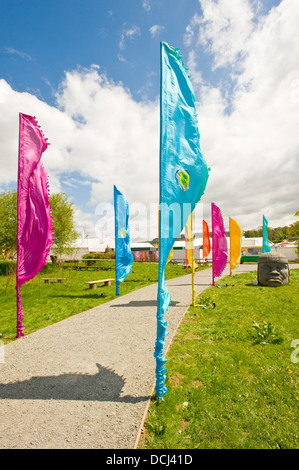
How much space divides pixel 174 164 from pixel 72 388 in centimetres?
398

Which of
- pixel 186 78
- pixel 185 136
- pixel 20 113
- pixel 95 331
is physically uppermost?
pixel 20 113

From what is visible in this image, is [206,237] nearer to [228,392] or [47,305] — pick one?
[47,305]

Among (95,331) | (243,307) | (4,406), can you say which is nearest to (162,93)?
(4,406)

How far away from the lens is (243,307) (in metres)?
8.20

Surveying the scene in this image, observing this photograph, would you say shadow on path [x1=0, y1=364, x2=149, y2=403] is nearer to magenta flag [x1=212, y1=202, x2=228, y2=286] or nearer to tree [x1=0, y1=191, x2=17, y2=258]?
magenta flag [x1=212, y1=202, x2=228, y2=286]

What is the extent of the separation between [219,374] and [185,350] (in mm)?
1052

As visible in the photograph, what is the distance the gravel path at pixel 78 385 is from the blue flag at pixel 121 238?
3170mm

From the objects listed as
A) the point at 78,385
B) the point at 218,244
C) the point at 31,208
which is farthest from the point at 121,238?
the point at 78,385

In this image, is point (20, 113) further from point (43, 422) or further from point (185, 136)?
point (43, 422)

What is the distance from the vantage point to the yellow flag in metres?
14.1

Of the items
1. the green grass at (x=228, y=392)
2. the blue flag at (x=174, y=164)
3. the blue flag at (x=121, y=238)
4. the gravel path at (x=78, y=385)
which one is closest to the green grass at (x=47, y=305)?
the gravel path at (x=78, y=385)

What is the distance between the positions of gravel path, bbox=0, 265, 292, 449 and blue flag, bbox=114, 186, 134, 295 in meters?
3.17

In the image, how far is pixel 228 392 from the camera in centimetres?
345

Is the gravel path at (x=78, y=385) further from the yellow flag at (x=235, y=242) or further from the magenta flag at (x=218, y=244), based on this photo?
the yellow flag at (x=235, y=242)
